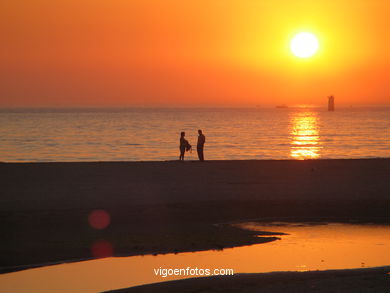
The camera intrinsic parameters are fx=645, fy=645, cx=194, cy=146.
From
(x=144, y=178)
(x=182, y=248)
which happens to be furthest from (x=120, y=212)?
(x=144, y=178)

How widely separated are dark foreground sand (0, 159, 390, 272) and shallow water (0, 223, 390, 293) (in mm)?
647

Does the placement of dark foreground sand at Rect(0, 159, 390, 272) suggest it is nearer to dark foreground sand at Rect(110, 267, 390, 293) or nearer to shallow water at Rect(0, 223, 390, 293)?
shallow water at Rect(0, 223, 390, 293)

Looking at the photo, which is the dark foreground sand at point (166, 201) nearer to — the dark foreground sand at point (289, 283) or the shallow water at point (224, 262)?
the shallow water at point (224, 262)

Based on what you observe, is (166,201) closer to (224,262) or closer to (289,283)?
(224,262)

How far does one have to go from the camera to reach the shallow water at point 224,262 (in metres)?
11.1

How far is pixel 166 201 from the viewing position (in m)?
20.0

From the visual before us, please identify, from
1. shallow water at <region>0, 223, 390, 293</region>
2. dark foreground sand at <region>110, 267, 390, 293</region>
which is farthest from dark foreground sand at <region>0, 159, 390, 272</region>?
dark foreground sand at <region>110, 267, 390, 293</region>

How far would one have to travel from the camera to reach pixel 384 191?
21984 mm

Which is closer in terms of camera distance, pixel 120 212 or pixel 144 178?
pixel 120 212

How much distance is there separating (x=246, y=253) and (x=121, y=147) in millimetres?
61010

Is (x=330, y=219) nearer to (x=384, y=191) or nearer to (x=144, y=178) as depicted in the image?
(x=384, y=191)

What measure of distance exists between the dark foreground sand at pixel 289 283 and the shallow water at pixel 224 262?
57 cm

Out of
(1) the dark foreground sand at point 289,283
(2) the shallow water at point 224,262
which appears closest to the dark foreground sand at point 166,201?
(2) the shallow water at point 224,262

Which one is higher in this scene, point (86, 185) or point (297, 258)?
point (86, 185)
